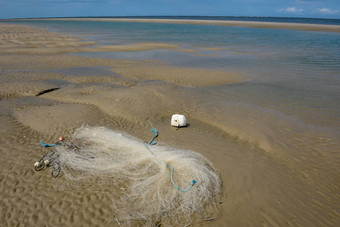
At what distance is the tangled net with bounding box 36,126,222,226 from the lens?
3531mm

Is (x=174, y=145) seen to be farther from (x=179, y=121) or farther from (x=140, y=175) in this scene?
(x=140, y=175)

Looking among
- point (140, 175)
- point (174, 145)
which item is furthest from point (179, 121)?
point (140, 175)

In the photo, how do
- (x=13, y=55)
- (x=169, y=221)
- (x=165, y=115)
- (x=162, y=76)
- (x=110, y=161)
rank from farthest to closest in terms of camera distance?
(x=13, y=55) → (x=162, y=76) → (x=165, y=115) → (x=110, y=161) → (x=169, y=221)

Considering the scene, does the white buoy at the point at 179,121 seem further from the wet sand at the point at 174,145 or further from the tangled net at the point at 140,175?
the tangled net at the point at 140,175

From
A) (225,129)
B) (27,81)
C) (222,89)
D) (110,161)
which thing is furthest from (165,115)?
(27,81)

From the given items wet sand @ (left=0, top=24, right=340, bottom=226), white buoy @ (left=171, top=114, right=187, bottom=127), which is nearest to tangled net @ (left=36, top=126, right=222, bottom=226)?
wet sand @ (left=0, top=24, right=340, bottom=226)

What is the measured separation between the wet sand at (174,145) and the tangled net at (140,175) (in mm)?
232

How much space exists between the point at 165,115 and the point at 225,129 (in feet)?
6.68

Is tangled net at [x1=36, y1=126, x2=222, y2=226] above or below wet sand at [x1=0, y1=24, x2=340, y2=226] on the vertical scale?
above

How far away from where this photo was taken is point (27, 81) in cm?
1050

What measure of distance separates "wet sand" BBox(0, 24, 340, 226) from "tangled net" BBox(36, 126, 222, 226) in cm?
23

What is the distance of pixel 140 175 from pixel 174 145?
1.51 metres

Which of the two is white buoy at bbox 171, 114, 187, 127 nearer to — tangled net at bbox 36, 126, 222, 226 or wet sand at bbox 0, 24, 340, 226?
wet sand at bbox 0, 24, 340, 226

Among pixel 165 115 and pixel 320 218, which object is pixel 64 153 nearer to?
pixel 165 115
